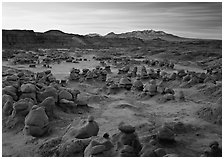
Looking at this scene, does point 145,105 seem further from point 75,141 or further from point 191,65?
point 191,65

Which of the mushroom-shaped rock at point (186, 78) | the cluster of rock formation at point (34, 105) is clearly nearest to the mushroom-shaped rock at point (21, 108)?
the cluster of rock formation at point (34, 105)

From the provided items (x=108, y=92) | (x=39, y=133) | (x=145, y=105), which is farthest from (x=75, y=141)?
(x=108, y=92)

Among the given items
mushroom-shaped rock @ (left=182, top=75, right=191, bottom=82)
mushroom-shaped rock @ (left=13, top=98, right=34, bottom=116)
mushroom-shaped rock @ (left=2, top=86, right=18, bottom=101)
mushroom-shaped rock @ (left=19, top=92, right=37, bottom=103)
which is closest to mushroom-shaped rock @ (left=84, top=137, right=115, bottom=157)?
mushroom-shaped rock @ (left=13, top=98, right=34, bottom=116)

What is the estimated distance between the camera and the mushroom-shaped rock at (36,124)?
5488 mm

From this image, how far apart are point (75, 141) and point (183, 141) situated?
84.8 inches

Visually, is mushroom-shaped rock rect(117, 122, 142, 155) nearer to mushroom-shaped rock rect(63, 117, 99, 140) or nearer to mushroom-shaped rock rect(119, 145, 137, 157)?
mushroom-shaped rock rect(119, 145, 137, 157)

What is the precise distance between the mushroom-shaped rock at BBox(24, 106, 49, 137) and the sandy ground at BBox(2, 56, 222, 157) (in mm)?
150

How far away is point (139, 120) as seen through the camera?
658cm

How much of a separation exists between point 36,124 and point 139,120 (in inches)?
98.6

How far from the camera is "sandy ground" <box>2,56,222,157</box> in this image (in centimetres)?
508

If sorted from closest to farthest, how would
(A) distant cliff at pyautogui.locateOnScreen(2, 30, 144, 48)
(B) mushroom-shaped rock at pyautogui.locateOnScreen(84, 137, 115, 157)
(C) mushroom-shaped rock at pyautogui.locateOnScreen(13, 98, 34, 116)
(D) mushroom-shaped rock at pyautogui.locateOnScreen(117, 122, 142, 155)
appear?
(B) mushroom-shaped rock at pyautogui.locateOnScreen(84, 137, 115, 157) < (D) mushroom-shaped rock at pyautogui.locateOnScreen(117, 122, 142, 155) < (C) mushroom-shaped rock at pyautogui.locateOnScreen(13, 98, 34, 116) < (A) distant cliff at pyautogui.locateOnScreen(2, 30, 144, 48)

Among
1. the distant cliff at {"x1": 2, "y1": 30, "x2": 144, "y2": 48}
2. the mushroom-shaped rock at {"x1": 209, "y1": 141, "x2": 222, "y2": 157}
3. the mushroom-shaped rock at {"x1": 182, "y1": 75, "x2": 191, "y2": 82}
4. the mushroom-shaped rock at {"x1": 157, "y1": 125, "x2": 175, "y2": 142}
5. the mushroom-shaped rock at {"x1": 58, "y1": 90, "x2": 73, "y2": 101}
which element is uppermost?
the distant cliff at {"x1": 2, "y1": 30, "x2": 144, "y2": 48}

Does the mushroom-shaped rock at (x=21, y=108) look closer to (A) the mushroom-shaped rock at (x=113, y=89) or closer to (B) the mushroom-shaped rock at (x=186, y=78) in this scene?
(A) the mushroom-shaped rock at (x=113, y=89)

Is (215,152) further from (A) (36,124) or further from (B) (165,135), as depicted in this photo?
(A) (36,124)
